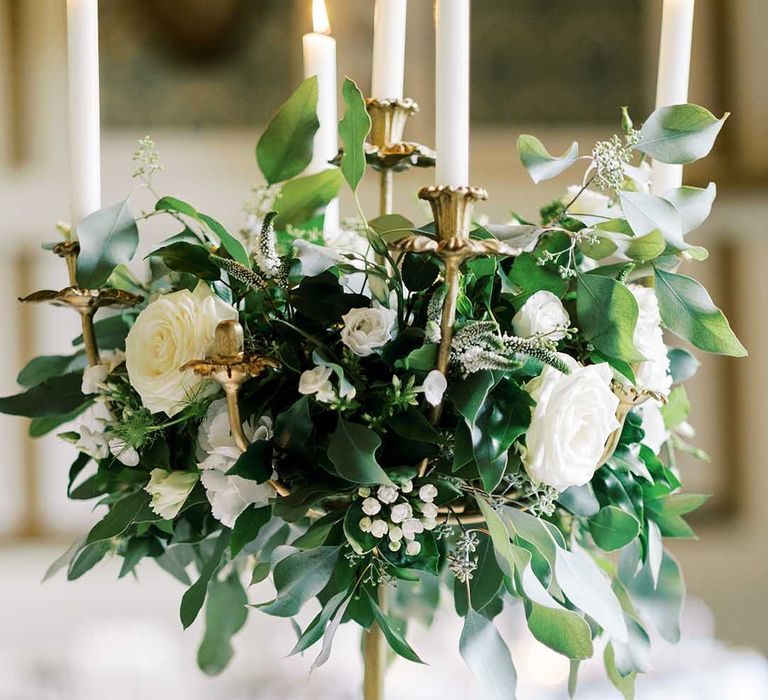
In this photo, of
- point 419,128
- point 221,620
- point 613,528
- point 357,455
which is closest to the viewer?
point 357,455

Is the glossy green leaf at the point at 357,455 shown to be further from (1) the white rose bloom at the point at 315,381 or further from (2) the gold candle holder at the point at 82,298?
(2) the gold candle holder at the point at 82,298

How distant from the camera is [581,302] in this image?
0.52 meters

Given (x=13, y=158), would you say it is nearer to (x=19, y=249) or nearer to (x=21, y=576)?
(x=19, y=249)

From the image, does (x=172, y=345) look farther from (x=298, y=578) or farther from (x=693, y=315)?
(x=693, y=315)

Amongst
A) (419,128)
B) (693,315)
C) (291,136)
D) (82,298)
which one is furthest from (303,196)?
(419,128)

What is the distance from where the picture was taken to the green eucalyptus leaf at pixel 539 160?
49 centimetres

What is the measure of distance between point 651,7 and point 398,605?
1430 millimetres

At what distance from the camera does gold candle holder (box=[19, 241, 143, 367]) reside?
551 mm

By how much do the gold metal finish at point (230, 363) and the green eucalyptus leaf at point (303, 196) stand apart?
0.17 meters

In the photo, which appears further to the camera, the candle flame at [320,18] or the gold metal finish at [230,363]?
the candle flame at [320,18]

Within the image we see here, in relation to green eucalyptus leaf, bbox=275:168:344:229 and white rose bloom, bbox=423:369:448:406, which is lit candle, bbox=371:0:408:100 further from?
white rose bloom, bbox=423:369:448:406

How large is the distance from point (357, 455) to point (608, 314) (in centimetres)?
16

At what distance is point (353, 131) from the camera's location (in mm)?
525

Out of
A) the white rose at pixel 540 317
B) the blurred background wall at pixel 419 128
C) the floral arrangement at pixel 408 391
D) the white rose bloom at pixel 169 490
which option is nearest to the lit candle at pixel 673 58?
the floral arrangement at pixel 408 391
